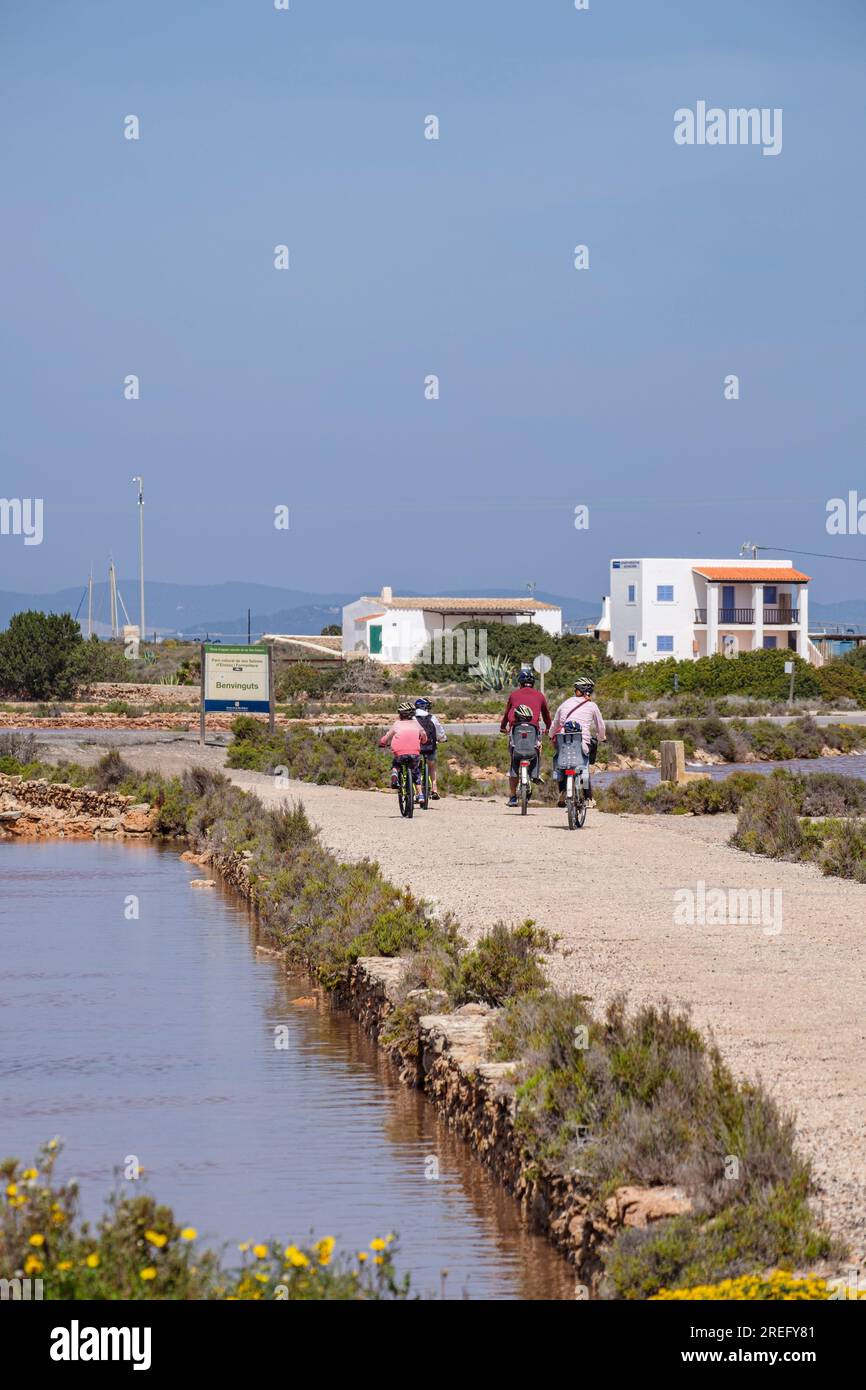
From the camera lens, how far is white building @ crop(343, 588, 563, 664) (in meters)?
109

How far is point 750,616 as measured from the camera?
9800 centimetres

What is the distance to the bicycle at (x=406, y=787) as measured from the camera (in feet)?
77.2

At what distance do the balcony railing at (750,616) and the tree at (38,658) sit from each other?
38836mm

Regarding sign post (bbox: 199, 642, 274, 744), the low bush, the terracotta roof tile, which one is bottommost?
the low bush

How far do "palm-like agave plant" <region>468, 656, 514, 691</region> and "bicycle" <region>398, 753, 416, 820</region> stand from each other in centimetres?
5751

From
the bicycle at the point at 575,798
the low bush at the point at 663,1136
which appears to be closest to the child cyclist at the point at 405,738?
the bicycle at the point at 575,798

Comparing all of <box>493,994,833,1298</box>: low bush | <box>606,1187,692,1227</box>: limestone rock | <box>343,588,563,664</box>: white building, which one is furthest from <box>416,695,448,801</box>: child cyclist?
<box>343,588,563,664</box>: white building

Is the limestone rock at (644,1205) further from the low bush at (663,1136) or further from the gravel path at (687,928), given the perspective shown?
the gravel path at (687,928)

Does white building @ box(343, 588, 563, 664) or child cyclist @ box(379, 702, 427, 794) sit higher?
white building @ box(343, 588, 563, 664)

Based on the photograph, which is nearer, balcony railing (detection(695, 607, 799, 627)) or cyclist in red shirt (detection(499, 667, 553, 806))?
cyclist in red shirt (detection(499, 667, 553, 806))

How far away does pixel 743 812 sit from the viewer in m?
22.0

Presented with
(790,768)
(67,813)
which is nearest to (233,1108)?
(67,813)

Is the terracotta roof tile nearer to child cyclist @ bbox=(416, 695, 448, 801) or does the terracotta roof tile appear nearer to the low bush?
child cyclist @ bbox=(416, 695, 448, 801)
